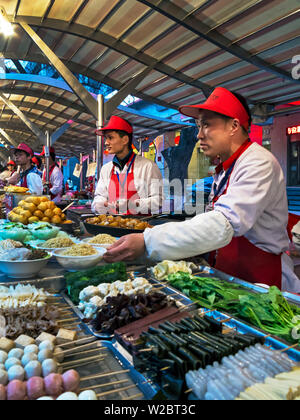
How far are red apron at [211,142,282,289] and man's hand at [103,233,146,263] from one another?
0.70 metres

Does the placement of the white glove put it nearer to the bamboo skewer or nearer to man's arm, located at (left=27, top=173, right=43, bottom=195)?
the bamboo skewer

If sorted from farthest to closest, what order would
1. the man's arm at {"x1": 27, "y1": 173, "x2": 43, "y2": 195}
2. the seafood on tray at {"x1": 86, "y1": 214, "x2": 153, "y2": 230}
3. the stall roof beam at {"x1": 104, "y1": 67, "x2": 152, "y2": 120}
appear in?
the stall roof beam at {"x1": 104, "y1": 67, "x2": 152, "y2": 120}, the man's arm at {"x1": 27, "y1": 173, "x2": 43, "y2": 195}, the seafood on tray at {"x1": 86, "y1": 214, "x2": 153, "y2": 230}

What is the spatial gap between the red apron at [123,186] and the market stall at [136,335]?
2.83 m

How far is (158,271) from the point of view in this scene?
70.7 inches

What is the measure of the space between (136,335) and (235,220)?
919mm

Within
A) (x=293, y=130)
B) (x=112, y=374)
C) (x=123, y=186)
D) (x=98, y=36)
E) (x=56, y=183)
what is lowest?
(x=112, y=374)

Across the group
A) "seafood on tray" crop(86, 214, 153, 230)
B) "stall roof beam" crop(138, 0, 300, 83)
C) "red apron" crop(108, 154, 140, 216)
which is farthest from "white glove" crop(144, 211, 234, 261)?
"stall roof beam" crop(138, 0, 300, 83)

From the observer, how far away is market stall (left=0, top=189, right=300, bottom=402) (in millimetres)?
871

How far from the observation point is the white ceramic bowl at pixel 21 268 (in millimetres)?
1645

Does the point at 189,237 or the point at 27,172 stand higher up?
the point at 27,172

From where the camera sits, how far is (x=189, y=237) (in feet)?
5.74

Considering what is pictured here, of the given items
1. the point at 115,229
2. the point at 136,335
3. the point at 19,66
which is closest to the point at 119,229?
the point at 115,229

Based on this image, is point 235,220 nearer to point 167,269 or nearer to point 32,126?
point 167,269
